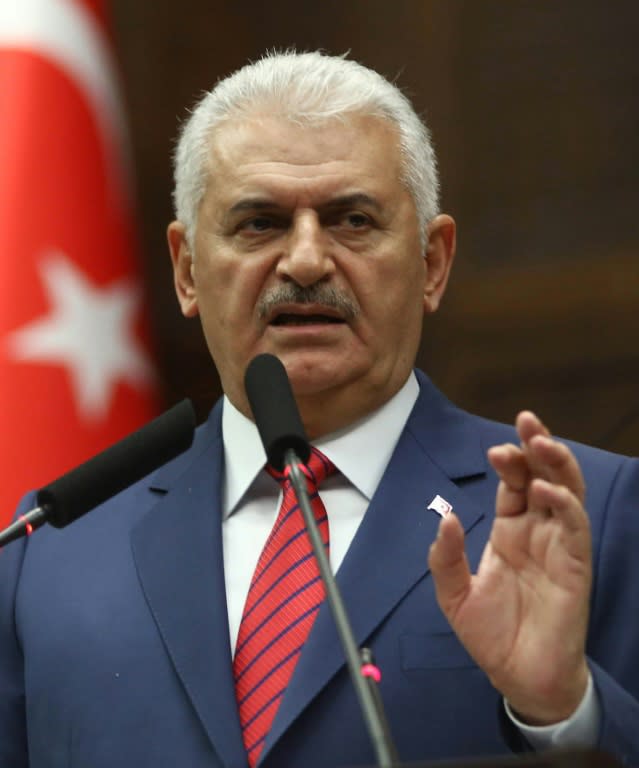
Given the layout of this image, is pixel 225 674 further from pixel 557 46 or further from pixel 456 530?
pixel 557 46

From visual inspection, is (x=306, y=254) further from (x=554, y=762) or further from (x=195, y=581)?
(x=554, y=762)

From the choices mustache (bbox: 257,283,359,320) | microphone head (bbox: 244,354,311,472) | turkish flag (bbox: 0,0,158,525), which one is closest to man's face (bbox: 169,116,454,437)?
mustache (bbox: 257,283,359,320)

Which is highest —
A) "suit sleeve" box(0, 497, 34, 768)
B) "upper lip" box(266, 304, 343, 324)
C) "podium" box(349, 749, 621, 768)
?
"podium" box(349, 749, 621, 768)

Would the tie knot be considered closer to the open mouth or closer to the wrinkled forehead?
the open mouth

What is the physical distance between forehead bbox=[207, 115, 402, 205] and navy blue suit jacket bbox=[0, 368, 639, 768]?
354 mm

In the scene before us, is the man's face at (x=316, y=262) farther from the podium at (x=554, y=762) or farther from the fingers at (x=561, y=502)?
the podium at (x=554, y=762)

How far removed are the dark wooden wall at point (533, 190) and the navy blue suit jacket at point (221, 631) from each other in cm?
95

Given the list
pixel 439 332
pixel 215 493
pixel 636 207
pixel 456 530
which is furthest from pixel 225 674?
pixel 636 207

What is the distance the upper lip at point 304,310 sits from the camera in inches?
87.6

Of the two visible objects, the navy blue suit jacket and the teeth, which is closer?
the navy blue suit jacket

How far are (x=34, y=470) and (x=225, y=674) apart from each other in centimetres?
115

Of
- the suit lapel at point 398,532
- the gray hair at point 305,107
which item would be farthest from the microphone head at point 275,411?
the gray hair at point 305,107

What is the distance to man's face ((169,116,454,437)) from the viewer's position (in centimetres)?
224

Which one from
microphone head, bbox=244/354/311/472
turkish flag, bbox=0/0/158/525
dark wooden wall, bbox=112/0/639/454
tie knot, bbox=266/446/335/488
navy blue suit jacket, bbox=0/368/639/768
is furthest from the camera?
dark wooden wall, bbox=112/0/639/454
